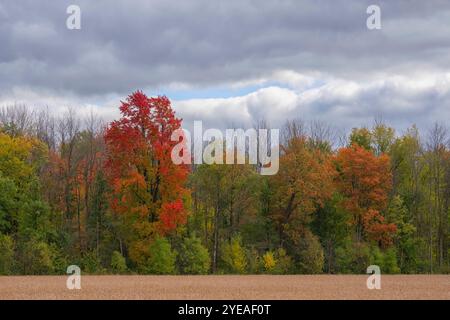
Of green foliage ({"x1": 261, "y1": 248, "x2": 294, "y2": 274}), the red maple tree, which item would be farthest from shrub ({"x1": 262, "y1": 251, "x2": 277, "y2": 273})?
the red maple tree

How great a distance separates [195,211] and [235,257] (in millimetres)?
8250

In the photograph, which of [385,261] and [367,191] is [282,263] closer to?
[385,261]

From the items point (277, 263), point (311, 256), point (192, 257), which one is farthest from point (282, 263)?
point (192, 257)

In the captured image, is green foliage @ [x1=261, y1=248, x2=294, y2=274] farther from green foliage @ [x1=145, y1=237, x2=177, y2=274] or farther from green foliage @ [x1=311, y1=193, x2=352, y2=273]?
green foliage @ [x1=145, y1=237, x2=177, y2=274]

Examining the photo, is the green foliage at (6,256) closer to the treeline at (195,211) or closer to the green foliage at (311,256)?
the treeline at (195,211)

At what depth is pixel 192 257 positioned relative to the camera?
5747 centimetres

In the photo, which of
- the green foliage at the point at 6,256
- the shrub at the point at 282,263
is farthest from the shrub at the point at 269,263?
the green foliage at the point at 6,256

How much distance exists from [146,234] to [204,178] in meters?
9.37

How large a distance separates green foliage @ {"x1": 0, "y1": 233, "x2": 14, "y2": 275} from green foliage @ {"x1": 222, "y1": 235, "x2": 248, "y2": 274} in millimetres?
17266

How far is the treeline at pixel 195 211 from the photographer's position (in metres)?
55.7

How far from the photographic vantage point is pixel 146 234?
181ft
